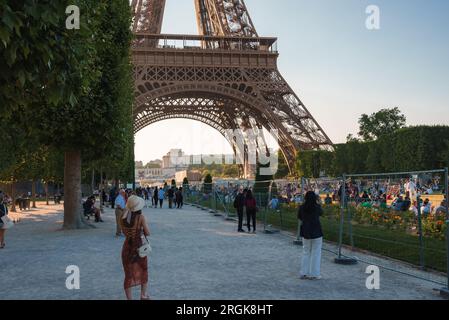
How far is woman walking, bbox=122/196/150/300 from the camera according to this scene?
24.7ft

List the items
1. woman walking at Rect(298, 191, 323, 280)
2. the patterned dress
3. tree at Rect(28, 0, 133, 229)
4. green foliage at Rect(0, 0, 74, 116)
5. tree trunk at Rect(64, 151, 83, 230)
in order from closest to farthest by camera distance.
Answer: green foliage at Rect(0, 0, 74, 116), the patterned dress, woman walking at Rect(298, 191, 323, 280), tree at Rect(28, 0, 133, 229), tree trunk at Rect(64, 151, 83, 230)

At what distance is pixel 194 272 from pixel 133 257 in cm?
311

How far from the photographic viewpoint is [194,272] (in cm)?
1045

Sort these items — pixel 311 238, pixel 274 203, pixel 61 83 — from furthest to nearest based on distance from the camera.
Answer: pixel 274 203
pixel 311 238
pixel 61 83

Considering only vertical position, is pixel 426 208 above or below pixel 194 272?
above

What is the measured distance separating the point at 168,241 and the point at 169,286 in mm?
7164

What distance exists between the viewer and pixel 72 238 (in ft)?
56.1

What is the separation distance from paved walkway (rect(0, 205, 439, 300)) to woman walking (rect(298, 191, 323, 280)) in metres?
0.25

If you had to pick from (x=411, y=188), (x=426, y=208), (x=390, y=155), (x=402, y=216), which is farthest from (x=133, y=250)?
(x=390, y=155)

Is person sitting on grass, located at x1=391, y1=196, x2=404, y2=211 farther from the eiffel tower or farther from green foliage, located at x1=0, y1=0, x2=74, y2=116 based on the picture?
the eiffel tower

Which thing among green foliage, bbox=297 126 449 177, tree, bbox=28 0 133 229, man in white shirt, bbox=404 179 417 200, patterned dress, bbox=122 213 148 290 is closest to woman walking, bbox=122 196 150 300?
patterned dress, bbox=122 213 148 290

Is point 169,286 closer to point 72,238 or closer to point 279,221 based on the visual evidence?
point 72,238

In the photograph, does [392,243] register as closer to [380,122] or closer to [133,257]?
[133,257]
